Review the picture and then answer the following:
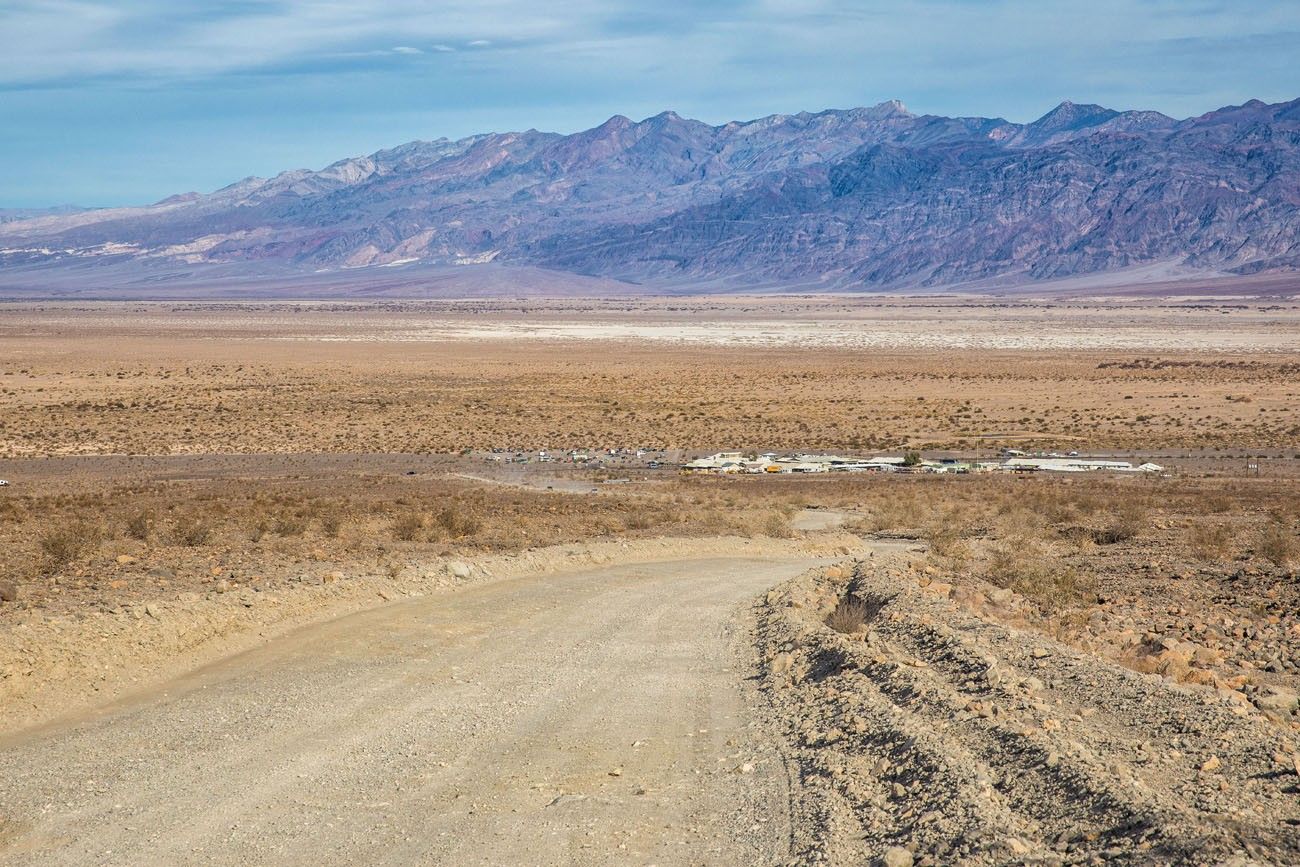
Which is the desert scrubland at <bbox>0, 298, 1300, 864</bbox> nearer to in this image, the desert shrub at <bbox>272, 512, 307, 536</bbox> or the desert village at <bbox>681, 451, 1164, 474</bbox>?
the desert shrub at <bbox>272, 512, 307, 536</bbox>

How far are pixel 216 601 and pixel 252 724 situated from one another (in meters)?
4.17

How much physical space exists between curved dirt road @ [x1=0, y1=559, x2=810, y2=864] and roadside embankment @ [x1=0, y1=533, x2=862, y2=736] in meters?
0.50

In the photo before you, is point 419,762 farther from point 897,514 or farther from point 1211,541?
point 897,514

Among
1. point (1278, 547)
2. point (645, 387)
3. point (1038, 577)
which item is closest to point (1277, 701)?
point (1038, 577)

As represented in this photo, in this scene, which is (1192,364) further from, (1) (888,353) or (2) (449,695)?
(2) (449,695)

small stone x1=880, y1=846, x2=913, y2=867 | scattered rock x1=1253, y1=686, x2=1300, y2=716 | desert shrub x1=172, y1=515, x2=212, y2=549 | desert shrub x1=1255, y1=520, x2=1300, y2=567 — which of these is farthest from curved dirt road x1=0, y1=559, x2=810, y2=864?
desert shrub x1=1255, y1=520, x2=1300, y2=567

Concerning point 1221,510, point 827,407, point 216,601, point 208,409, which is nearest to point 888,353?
point 827,407

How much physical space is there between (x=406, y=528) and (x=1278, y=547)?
13043 mm

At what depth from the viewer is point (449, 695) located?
1121 centimetres

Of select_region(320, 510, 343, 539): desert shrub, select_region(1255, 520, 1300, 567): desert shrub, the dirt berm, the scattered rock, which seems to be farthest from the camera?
select_region(320, 510, 343, 539): desert shrub

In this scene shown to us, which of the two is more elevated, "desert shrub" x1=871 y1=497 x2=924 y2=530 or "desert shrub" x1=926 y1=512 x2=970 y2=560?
"desert shrub" x1=926 y1=512 x2=970 y2=560

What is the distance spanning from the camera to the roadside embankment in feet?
36.2

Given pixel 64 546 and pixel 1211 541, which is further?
pixel 1211 541

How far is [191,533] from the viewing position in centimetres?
1827
